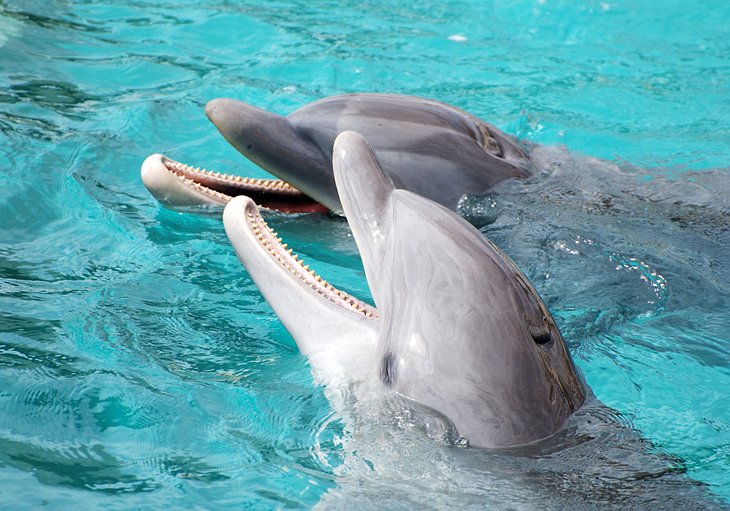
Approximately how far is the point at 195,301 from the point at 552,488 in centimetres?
263

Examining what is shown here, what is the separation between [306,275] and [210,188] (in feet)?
6.10

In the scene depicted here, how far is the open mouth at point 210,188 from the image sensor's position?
6.20 meters

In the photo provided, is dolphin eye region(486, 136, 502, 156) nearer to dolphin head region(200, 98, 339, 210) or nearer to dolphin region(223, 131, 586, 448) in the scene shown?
dolphin head region(200, 98, 339, 210)

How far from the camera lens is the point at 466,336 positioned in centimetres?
399

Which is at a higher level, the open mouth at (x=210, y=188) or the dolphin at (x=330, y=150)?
the dolphin at (x=330, y=150)

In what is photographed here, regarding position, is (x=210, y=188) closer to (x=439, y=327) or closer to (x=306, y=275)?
(x=306, y=275)

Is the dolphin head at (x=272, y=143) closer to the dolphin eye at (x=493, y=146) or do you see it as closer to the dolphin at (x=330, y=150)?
the dolphin at (x=330, y=150)

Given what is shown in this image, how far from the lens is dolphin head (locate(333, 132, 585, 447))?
12.9 ft

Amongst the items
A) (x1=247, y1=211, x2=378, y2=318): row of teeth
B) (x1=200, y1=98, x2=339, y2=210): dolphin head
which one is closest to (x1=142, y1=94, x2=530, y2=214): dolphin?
(x1=200, y1=98, x2=339, y2=210): dolphin head

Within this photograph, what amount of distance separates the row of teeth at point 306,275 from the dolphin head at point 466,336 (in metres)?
0.35

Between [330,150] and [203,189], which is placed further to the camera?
[203,189]

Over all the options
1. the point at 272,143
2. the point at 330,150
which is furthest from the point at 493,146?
the point at 272,143

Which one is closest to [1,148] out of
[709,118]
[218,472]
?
[218,472]

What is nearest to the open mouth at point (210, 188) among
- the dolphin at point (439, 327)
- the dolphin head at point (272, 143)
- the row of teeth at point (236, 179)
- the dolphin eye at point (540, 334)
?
the row of teeth at point (236, 179)
